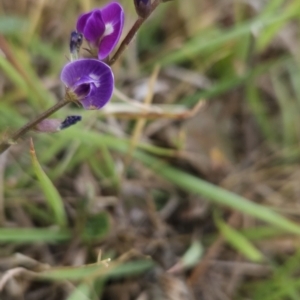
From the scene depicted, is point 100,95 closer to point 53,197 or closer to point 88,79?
point 88,79

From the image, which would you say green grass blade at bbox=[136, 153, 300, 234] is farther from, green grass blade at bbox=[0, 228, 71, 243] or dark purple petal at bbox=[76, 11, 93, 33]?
dark purple petal at bbox=[76, 11, 93, 33]

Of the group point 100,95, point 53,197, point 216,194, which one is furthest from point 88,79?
point 216,194

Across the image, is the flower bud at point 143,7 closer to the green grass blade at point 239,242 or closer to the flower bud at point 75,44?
the flower bud at point 75,44

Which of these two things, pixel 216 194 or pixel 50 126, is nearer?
pixel 50 126

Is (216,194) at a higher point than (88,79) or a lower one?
higher

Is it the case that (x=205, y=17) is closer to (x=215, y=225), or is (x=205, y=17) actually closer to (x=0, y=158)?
(x=215, y=225)

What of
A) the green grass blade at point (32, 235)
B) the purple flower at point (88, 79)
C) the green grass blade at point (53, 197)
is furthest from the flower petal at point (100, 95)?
the green grass blade at point (32, 235)

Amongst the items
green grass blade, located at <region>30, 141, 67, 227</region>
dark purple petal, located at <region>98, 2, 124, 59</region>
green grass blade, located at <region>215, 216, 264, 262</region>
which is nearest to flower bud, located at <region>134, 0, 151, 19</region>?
dark purple petal, located at <region>98, 2, 124, 59</region>
